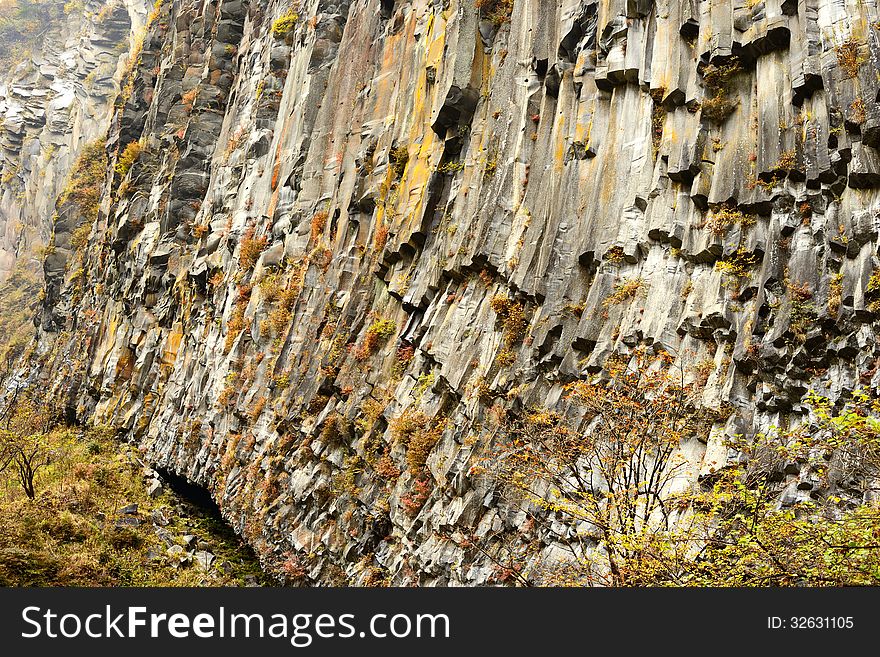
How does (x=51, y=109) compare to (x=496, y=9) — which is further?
(x=51, y=109)

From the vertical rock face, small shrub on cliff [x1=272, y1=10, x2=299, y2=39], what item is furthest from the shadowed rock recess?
the vertical rock face

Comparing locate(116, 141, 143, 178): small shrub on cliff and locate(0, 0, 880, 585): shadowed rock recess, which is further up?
locate(116, 141, 143, 178): small shrub on cliff

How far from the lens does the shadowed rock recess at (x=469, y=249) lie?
13273mm

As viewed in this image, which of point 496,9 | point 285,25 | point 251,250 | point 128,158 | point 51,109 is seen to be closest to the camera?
point 496,9

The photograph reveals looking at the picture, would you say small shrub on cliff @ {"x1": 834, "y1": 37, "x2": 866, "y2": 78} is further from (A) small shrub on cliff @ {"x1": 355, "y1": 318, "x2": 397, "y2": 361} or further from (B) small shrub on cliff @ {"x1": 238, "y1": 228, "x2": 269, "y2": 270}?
(B) small shrub on cliff @ {"x1": 238, "y1": 228, "x2": 269, "y2": 270}

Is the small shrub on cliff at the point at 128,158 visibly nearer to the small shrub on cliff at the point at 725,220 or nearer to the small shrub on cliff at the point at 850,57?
the small shrub on cliff at the point at 725,220

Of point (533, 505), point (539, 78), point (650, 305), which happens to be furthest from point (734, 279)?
point (539, 78)

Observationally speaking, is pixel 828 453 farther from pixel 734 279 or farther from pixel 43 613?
pixel 43 613

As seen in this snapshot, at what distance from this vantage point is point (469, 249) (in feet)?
67.6

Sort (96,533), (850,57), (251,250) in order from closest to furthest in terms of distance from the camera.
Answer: (850,57)
(96,533)
(251,250)

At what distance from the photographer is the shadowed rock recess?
13.3 m

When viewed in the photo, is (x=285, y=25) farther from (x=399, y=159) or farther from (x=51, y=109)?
(x=51, y=109)

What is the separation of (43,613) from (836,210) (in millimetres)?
13596

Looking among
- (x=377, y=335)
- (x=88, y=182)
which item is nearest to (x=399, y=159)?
(x=377, y=335)
